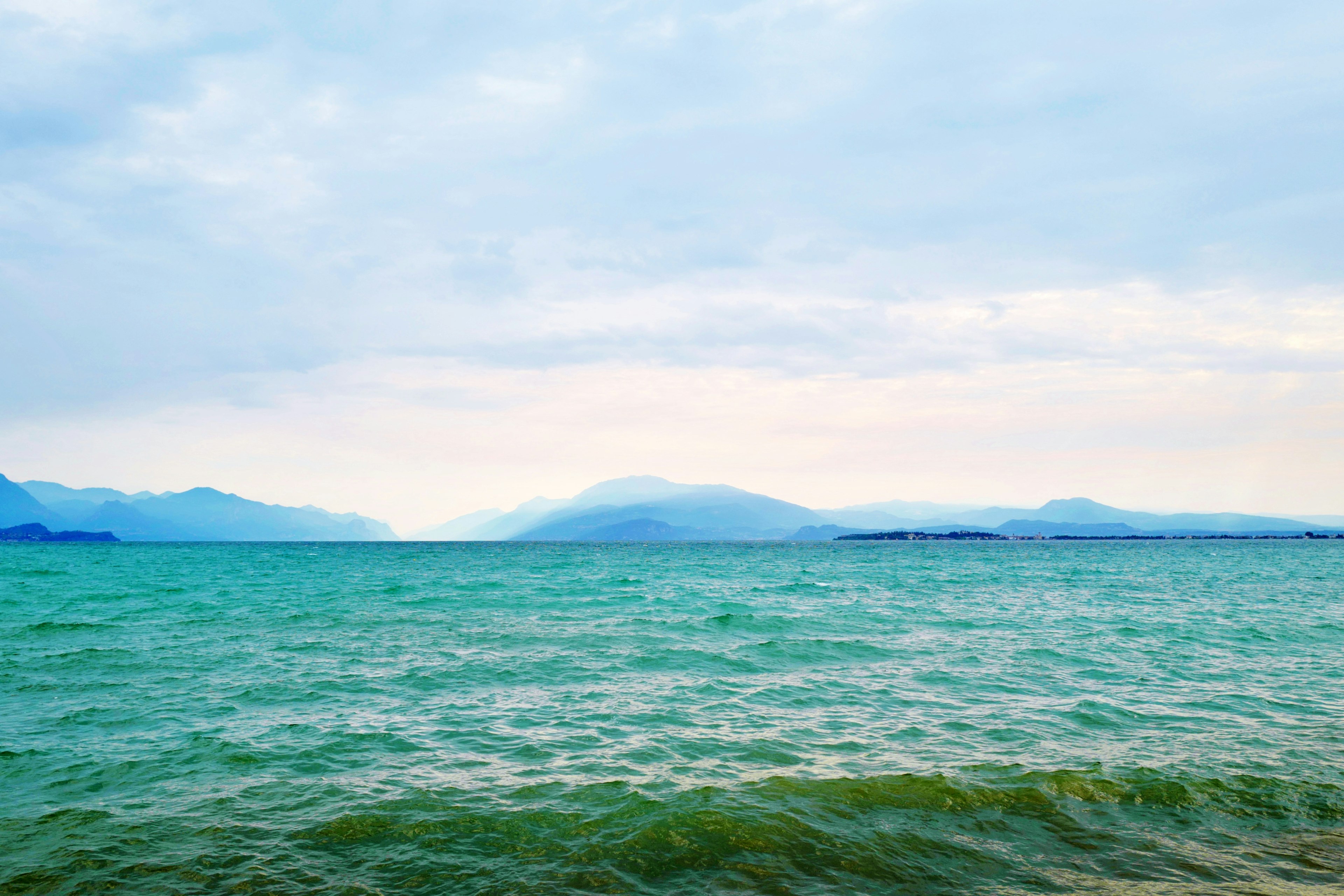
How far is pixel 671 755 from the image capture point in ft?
48.7

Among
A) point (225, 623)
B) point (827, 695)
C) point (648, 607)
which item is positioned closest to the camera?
point (827, 695)

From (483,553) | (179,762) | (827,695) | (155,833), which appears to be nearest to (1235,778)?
(827,695)

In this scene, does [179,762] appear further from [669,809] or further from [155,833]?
[669,809]

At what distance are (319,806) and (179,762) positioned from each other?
461 centimetres

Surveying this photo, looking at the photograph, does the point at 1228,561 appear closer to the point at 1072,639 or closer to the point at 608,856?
the point at 1072,639

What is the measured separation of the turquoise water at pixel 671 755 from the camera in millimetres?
10109

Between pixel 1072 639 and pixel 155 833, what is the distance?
104 feet

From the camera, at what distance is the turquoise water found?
1011cm

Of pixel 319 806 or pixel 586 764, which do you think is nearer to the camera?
pixel 319 806

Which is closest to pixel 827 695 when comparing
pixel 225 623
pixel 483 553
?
pixel 225 623

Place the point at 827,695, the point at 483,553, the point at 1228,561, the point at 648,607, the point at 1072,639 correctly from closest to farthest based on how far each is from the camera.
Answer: the point at 827,695 < the point at 1072,639 < the point at 648,607 < the point at 1228,561 < the point at 483,553

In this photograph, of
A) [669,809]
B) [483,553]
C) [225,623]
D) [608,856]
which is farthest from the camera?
[483,553]

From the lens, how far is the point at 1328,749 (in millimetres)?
15172

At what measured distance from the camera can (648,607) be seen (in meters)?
41.5
